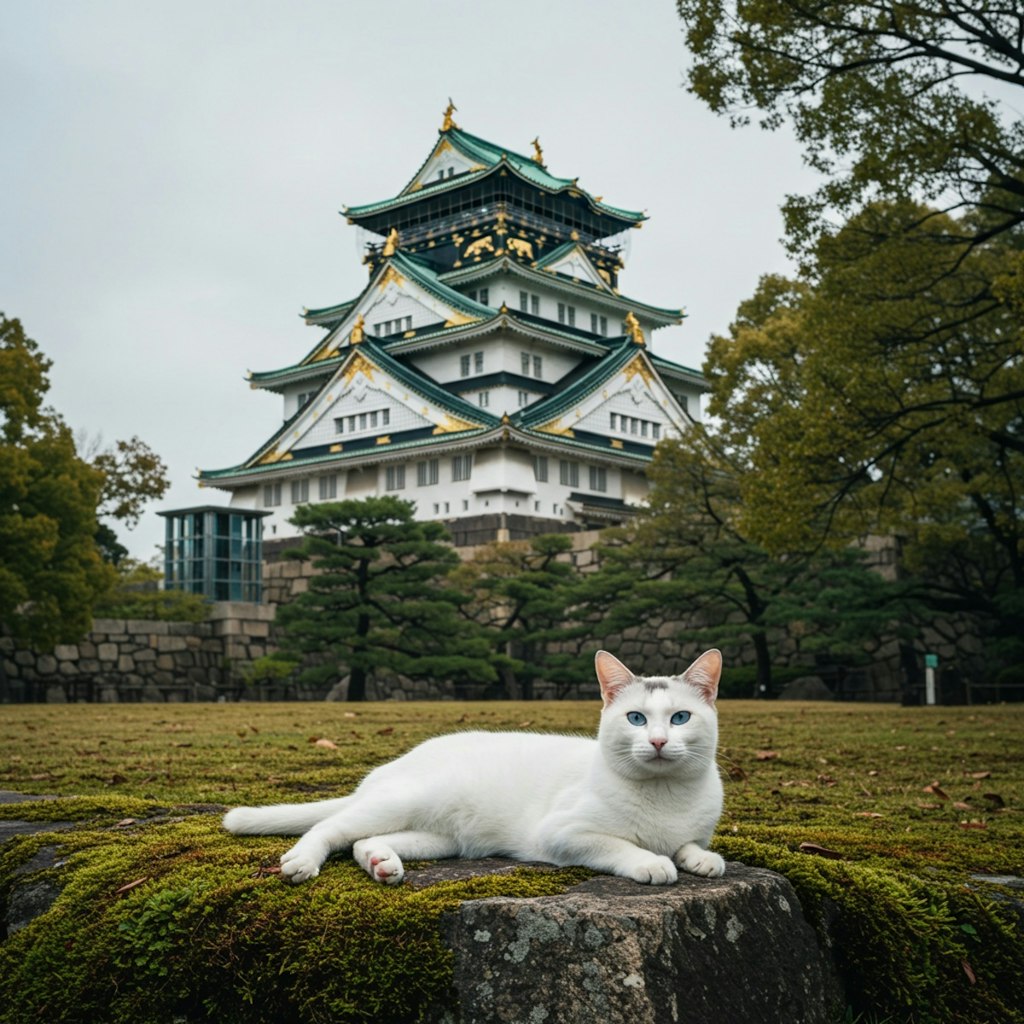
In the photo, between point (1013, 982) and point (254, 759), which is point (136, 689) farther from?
point (1013, 982)

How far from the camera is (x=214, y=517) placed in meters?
28.7

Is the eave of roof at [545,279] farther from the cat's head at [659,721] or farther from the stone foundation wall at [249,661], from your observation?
the cat's head at [659,721]

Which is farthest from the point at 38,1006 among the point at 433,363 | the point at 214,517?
the point at 433,363

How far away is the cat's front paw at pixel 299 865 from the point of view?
8.93ft

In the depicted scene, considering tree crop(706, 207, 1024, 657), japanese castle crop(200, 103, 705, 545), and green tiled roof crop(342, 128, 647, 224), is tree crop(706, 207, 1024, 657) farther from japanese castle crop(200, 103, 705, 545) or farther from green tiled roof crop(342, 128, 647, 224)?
green tiled roof crop(342, 128, 647, 224)

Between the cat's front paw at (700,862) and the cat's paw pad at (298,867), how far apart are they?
0.88m

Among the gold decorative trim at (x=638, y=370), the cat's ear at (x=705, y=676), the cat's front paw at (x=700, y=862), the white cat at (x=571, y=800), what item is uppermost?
the gold decorative trim at (x=638, y=370)

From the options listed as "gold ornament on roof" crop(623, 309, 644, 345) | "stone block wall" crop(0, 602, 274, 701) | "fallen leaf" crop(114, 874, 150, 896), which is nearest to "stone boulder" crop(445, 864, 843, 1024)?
"fallen leaf" crop(114, 874, 150, 896)

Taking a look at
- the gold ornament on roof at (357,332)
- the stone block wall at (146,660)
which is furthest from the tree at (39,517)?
the gold ornament on roof at (357,332)

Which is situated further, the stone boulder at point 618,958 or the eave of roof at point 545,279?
the eave of roof at point 545,279

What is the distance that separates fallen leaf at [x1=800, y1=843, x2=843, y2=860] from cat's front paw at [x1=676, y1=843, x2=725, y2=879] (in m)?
0.82

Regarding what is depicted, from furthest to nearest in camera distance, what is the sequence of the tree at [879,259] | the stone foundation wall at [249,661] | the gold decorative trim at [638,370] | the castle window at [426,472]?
the gold decorative trim at [638,370], the castle window at [426,472], the stone foundation wall at [249,661], the tree at [879,259]

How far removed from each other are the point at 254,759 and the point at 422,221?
37.0 meters

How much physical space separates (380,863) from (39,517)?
19296 millimetres
